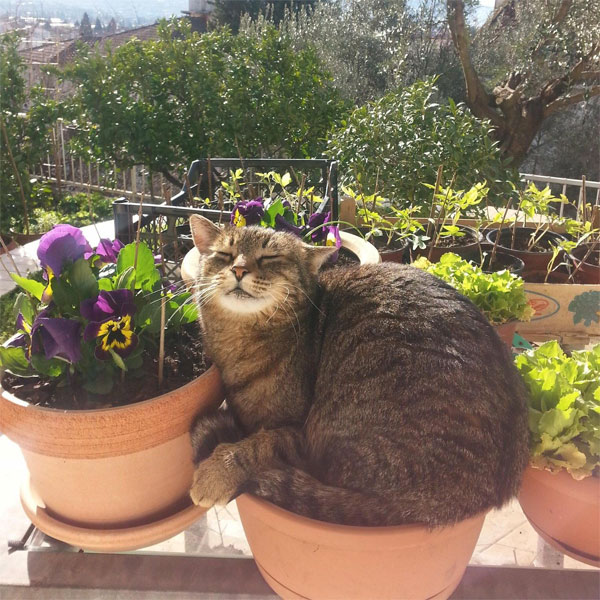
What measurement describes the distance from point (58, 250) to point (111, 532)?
555mm

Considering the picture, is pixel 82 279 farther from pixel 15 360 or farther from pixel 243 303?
pixel 243 303

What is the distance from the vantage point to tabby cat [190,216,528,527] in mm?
901

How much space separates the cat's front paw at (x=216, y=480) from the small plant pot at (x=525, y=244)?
1.69 m

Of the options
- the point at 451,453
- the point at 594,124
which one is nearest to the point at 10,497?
the point at 451,453

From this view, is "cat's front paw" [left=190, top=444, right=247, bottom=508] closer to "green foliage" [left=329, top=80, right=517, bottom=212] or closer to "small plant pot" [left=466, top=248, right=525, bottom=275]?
"small plant pot" [left=466, top=248, right=525, bottom=275]

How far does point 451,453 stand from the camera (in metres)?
0.90

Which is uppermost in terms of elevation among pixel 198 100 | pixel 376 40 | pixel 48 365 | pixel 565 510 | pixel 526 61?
pixel 376 40

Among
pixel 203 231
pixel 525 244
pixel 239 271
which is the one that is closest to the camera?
pixel 239 271

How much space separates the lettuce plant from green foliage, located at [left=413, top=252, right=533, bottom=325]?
92cm

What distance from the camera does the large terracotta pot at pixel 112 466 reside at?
91 centimetres

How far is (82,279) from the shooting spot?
994 mm

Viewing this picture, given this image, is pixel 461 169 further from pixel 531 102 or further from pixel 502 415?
pixel 531 102

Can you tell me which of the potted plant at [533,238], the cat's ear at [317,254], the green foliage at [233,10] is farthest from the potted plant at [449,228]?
the green foliage at [233,10]

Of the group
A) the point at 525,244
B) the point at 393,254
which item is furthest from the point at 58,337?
the point at 525,244
